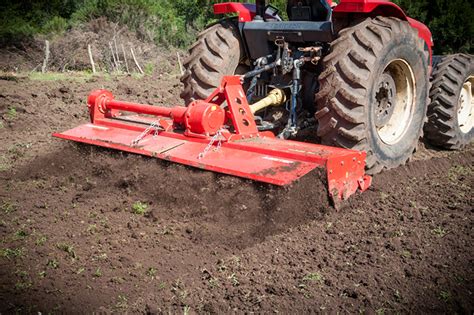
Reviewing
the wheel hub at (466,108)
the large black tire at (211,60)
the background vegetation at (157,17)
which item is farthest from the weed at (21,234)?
the background vegetation at (157,17)

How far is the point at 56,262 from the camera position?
335cm

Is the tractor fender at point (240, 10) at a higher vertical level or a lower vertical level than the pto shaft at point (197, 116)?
higher

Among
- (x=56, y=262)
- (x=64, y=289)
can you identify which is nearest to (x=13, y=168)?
(x=56, y=262)

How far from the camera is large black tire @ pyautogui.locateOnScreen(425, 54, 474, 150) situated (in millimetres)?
6184

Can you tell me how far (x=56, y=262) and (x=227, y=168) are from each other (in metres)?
1.38

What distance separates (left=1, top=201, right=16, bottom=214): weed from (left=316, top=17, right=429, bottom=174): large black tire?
101 inches

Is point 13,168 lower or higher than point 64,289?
lower

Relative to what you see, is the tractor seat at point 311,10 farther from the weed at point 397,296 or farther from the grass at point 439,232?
the weed at point 397,296

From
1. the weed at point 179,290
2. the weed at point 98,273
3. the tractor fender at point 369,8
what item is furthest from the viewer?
the tractor fender at point 369,8

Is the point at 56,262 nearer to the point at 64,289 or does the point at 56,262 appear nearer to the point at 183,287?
the point at 64,289

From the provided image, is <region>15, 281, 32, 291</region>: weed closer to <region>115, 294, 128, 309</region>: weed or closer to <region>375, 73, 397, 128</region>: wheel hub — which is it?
<region>115, 294, 128, 309</region>: weed

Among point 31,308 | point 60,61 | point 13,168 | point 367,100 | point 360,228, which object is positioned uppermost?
point 367,100

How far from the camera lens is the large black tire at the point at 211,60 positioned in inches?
212

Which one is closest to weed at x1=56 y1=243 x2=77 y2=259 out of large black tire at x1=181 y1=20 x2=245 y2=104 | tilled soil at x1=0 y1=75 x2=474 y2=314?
tilled soil at x1=0 y1=75 x2=474 y2=314
